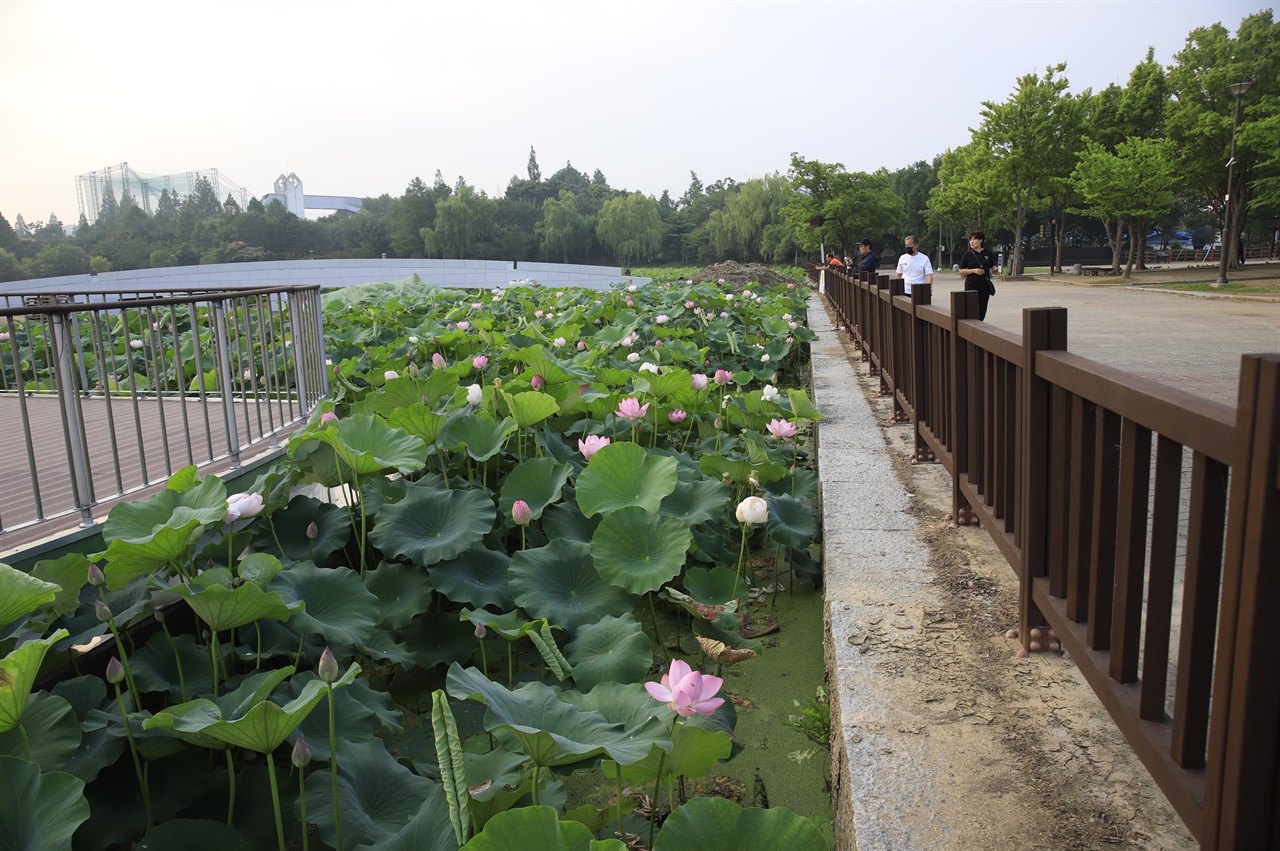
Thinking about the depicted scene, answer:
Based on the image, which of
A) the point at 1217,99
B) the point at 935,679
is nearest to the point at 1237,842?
the point at 935,679

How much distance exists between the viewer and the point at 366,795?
1.55 m

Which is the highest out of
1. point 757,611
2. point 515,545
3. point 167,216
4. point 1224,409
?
point 167,216

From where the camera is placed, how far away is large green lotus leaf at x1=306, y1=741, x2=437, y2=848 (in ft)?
4.79

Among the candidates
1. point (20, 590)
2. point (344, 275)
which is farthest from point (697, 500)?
point (344, 275)

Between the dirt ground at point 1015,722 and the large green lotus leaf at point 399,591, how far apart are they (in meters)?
1.09

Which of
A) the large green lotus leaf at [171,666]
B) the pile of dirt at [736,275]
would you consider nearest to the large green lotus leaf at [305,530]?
the large green lotus leaf at [171,666]

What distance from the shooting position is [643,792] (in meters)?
1.87

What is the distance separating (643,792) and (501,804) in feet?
1.77

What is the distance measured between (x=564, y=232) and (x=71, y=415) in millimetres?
54953

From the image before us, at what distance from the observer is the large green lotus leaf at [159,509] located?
2049 mm

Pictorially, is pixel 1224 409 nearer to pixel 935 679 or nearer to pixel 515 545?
pixel 935 679

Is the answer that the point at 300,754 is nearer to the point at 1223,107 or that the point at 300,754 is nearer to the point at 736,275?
the point at 736,275

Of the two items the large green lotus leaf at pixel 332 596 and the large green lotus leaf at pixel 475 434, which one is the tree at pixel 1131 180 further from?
the large green lotus leaf at pixel 332 596

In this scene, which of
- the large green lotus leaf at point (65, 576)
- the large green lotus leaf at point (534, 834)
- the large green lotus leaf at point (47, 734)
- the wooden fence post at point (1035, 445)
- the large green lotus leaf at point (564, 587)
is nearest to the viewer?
the large green lotus leaf at point (534, 834)
